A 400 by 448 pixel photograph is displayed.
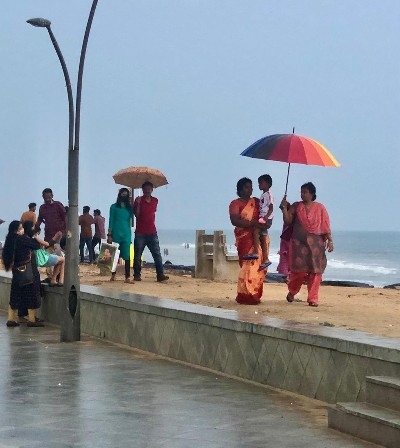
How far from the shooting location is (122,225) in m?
20.7

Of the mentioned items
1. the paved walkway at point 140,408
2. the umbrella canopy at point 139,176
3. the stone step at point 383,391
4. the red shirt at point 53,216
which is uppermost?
the umbrella canopy at point 139,176

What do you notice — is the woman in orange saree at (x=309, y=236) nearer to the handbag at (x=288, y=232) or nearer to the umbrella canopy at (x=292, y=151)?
the handbag at (x=288, y=232)

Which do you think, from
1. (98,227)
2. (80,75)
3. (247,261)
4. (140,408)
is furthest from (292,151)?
(98,227)

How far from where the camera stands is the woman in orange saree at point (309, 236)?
15469 mm

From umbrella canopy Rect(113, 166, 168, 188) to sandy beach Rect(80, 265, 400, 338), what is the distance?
87.7 inches

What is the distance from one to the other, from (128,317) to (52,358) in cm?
157

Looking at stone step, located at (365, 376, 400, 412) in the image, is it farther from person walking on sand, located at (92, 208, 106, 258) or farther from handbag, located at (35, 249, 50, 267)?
person walking on sand, located at (92, 208, 106, 258)

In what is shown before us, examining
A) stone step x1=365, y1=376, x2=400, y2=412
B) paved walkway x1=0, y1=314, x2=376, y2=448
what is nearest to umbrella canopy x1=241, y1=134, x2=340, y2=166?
paved walkway x1=0, y1=314, x2=376, y2=448

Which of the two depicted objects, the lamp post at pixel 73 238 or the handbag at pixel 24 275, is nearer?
the lamp post at pixel 73 238

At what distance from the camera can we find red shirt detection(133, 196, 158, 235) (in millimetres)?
20125

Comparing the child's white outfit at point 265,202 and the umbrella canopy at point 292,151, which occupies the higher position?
the umbrella canopy at point 292,151

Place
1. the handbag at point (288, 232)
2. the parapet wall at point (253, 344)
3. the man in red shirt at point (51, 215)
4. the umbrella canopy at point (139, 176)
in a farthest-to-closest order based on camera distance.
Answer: the umbrella canopy at point (139, 176) < the man in red shirt at point (51, 215) < the handbag at point (288, 232) < the parapet wall at point (253, 344)

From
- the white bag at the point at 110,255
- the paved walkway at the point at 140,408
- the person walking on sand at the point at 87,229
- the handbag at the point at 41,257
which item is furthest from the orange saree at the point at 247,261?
the person walking on sand at the point at 87,229

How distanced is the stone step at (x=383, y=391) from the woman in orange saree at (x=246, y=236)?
22.1 ft
